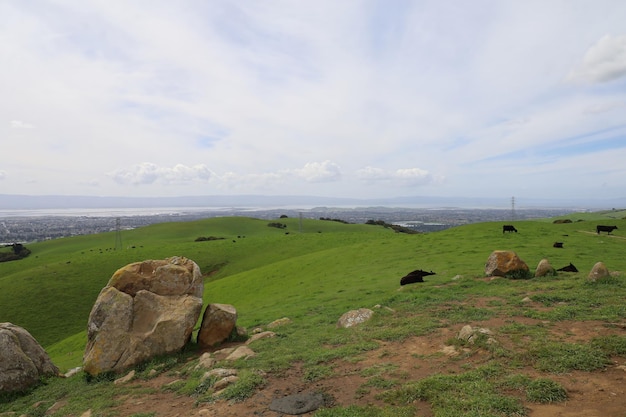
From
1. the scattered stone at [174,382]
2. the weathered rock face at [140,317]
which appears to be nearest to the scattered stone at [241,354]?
the scattered stone at [174,382]

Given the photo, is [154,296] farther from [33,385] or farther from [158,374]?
[33,385]

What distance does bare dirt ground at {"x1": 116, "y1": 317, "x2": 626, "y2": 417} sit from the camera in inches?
315

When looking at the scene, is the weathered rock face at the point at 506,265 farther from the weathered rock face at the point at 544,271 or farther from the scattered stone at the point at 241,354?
the scattered stone at the point at 241,354

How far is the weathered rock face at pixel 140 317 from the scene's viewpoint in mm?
14977

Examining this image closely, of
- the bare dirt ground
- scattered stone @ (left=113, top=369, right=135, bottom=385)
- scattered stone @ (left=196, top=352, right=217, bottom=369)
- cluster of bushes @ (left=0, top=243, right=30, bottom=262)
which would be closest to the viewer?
the bare dirt ground

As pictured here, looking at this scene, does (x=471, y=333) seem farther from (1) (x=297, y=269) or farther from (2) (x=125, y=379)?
(1) (x=297, y=269)

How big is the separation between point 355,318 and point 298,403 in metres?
7.91

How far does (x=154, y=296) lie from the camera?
16.8 metres

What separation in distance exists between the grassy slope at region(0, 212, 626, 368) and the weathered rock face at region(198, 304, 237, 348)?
384 centimetres

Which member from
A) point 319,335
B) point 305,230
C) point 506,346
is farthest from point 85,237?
point 506,346

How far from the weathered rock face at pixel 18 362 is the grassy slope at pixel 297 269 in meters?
7.06

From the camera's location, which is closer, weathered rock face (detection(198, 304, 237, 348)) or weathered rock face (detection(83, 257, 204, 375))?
weathered rock face (detection(83, 257, 204, 375))

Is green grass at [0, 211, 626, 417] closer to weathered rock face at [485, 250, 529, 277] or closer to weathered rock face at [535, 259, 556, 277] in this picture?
weathered rock face at [535, 259, 556, 277]

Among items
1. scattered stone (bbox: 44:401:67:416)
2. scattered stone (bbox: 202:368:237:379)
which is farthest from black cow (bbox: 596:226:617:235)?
scattered stone (bbox: 44:401:67:416)
